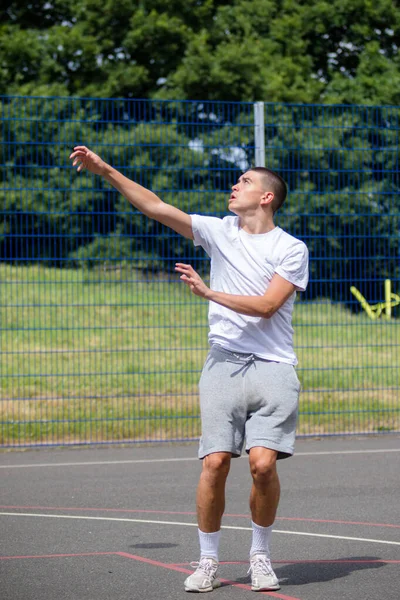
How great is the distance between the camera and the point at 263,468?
5.09m

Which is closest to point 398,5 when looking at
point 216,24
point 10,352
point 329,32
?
point 329,32

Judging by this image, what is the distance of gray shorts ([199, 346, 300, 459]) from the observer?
202 inches

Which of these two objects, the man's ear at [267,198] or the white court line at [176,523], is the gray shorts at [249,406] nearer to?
the man's ear at [267,198]

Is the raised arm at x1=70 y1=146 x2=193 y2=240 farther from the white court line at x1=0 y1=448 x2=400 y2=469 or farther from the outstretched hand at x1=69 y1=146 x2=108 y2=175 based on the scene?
the white court line at x1=0 y1=448 x2=400 y2=469

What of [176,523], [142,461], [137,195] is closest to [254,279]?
[137,195]

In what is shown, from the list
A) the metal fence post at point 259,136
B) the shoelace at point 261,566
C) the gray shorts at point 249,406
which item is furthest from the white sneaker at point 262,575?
the metal fence post at point 259,136

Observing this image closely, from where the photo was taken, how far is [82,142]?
1072 cm

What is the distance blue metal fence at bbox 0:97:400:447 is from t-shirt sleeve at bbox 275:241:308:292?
5530mm

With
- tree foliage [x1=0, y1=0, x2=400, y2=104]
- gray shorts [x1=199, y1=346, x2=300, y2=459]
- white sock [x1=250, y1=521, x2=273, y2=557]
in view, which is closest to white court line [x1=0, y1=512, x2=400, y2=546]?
white sock [x1=250, y1=521, x2=273, y2=557]

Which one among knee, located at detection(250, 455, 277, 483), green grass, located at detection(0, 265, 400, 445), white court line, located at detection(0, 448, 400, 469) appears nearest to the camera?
knee, located at detection(250, 455, 277, 483)

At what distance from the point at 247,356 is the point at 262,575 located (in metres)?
1.01

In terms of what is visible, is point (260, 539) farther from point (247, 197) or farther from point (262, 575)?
point (247, 197)

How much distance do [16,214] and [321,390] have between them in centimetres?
→ 360

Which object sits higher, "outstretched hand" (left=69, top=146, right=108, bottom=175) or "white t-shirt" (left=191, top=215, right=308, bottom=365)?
"outstretched hand" (left=69, top=146, right=108, bottom=175)
